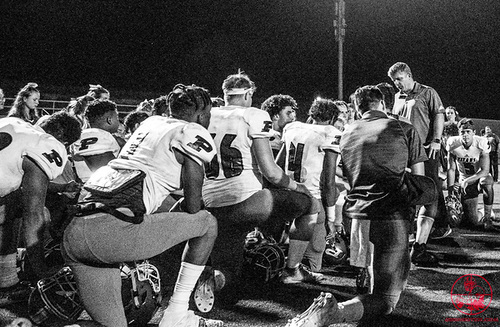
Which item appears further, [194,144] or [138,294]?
[138,294]

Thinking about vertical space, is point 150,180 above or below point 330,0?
below

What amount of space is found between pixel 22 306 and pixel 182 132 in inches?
93.6

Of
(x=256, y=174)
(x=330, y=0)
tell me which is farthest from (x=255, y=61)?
(x=256, y=174)

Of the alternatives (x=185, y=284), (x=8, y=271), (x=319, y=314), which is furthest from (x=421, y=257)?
(x=8, y=271)

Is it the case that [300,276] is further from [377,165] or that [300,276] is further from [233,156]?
[377,165]

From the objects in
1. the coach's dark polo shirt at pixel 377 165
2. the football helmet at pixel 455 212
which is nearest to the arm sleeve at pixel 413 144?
the coach's dark polo shirt at pixel 377 165

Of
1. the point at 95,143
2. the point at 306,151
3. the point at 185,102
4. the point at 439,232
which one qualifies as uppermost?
the point at 185,102

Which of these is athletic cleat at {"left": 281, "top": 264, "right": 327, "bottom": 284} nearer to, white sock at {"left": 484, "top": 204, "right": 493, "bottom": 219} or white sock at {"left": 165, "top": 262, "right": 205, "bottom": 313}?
white sock at {"left": 165, "top": 262, "right": 205, "bottom": 313}

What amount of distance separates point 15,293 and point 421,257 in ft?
14.3

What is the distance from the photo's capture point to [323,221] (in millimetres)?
5848

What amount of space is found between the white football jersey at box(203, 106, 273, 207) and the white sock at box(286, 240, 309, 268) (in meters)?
1.02

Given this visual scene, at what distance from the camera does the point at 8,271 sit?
4.98 m

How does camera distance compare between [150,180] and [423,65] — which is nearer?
[150,180]

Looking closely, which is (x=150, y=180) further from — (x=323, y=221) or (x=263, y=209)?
(x=323, y=221)
